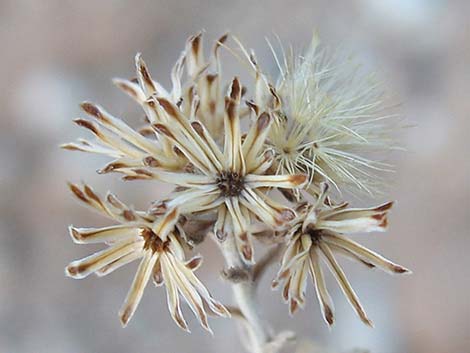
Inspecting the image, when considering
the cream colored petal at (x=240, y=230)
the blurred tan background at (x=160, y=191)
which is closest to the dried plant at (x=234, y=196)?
the cream colored petal at (x=240, y=230)

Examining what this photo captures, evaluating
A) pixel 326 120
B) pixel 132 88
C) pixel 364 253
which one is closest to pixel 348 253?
pixel 364 253

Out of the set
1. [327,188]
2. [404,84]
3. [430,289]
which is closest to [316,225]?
[327,188]

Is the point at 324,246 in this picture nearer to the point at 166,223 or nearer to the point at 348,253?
the point at 348,253

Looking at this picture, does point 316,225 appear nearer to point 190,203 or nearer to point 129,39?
point 190,203

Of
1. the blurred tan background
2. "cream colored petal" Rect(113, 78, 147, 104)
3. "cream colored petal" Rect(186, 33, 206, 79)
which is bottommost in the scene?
the blurred tan background

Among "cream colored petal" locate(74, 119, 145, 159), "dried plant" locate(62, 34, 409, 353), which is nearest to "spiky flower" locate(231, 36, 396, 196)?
"dried plant" locate(62, 34, 409, 353)

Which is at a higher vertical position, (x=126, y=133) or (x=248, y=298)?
(x=126, y=133)

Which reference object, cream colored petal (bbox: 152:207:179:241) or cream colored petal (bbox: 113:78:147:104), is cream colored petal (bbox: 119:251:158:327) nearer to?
cream colored petal (bbox: 152:207:179:241)
